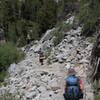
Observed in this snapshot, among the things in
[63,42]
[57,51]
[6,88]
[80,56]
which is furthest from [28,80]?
[63,42]

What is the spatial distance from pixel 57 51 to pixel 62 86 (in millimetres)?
5687

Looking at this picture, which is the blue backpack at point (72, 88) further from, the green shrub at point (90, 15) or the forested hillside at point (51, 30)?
the green shrub at point (90, 15)

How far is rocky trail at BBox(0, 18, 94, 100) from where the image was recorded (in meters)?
12.8

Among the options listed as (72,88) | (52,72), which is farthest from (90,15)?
(72,88)

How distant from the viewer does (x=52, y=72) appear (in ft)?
49.9

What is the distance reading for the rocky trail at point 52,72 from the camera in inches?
504

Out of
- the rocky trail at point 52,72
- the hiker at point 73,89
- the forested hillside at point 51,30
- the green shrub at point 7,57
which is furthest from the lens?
the green shrub at point 7,57

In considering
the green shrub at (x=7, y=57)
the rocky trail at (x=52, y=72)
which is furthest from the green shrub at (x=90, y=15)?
the green shrub at (x=7, y=57)

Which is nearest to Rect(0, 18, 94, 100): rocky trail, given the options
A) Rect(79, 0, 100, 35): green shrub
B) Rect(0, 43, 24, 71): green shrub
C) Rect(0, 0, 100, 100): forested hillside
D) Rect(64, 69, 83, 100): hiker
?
Rect(0, 0, 100, 100): forested hillside

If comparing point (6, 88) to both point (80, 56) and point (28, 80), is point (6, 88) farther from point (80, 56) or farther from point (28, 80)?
point (80, 56)

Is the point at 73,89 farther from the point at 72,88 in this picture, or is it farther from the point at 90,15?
the point at 90,15

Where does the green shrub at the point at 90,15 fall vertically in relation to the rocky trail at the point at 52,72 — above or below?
above

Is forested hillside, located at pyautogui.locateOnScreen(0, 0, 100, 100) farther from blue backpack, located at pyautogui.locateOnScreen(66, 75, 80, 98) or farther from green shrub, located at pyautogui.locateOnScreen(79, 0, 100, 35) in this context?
blue backpack, located at pyautogui.locateOnScreen(66, 75, 80, 98)

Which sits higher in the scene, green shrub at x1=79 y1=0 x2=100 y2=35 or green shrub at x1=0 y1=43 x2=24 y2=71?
green shrub at x1=79 y1=0 x2=100 y2=35
